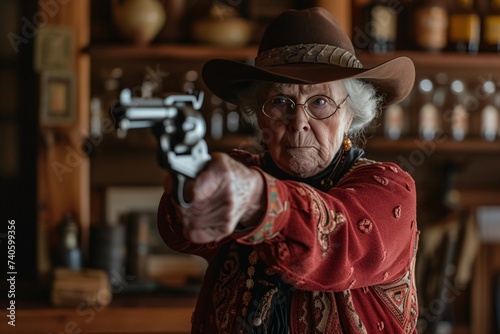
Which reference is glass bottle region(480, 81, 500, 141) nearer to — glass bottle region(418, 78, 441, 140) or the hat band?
glass bottle region(418, 78, 441, 140)

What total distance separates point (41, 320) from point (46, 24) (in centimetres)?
107

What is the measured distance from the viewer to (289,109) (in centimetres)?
130

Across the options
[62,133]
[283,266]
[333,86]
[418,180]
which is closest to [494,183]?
[418,180]

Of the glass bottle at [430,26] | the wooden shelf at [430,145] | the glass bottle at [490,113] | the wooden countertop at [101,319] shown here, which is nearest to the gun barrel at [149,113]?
the wooden countertop at [101,319]

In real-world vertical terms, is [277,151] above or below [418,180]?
above

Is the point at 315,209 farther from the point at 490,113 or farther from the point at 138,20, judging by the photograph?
the point at 490,113

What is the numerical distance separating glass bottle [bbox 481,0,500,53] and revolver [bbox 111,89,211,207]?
2.77m

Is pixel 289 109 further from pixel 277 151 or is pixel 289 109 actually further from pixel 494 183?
pixel 494 183

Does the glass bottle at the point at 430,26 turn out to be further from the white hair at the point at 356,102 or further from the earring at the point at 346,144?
the earring at the point at 346,144

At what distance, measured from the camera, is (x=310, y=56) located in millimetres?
1315

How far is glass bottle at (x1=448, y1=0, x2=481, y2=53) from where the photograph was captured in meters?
3.40

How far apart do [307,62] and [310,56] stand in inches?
0.4

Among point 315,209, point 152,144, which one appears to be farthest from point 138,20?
point 315,209

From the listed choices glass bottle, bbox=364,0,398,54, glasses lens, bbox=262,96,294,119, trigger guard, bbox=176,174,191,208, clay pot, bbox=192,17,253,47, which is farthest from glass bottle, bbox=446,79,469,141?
trigger guard, bbox=176,174,191,208
